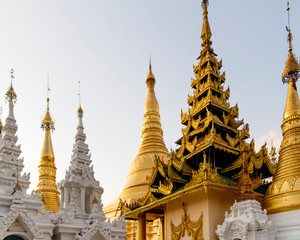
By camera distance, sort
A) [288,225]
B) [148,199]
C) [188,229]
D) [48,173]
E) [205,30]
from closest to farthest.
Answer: [288,225] → [188,229] → [148,199] → [205,30] → [48,173]

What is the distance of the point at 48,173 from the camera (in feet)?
62.3

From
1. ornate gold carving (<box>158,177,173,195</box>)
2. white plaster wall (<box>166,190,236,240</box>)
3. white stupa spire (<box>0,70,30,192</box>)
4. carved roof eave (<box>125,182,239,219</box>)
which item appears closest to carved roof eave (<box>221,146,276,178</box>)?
white plaster wall (<box>166,190,236,240</box>)

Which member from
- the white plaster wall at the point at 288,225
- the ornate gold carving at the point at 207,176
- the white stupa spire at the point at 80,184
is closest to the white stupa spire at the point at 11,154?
the white stupa spire at the point at 80,184

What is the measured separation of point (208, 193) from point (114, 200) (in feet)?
29.2

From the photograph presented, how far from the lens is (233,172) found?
39.7 feet

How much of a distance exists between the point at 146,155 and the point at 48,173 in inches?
211

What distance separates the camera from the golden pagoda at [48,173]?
1733 centimetres

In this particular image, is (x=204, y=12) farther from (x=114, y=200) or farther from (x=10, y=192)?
(x=10, y=192)

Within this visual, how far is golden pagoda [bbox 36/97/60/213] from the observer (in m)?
17.3

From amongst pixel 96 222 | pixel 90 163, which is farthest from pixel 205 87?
pixel 96 222

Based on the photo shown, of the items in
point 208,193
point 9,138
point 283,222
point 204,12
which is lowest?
point 283,222

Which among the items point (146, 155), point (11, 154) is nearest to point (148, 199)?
point (11, 154)

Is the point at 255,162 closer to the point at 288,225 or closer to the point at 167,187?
the point at 288,225

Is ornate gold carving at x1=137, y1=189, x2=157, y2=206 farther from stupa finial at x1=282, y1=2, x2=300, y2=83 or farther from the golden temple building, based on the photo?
stupa finial at x1=282, y1=2, x2=300, y2=83
